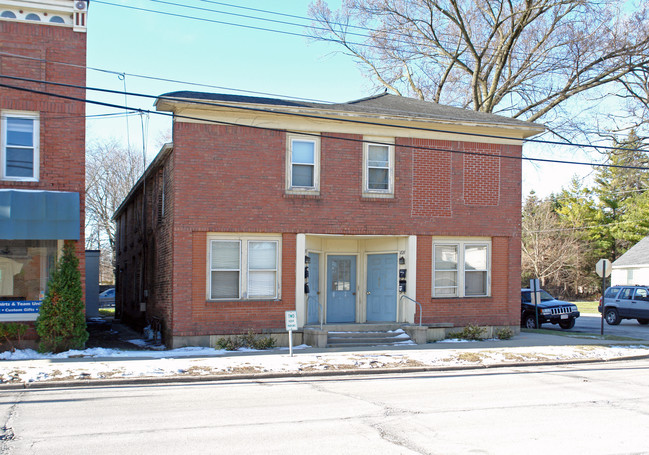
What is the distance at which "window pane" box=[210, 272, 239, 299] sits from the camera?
675 inches

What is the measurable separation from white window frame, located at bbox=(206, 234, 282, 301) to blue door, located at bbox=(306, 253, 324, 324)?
1.43 meters

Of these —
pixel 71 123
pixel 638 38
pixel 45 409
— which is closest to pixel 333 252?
pixel 71 123

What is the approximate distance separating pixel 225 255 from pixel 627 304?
71.9ft

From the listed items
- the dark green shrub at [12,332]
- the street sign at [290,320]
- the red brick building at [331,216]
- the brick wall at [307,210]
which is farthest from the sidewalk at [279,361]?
Answer: the red brick building at [331,216]

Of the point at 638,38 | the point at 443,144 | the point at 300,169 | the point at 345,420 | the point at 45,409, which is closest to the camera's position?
the point at 345,420

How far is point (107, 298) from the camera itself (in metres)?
49.3

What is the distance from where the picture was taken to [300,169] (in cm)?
1794

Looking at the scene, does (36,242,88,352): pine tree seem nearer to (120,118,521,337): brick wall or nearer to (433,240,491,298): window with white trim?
(120,118,521,337): brick wall

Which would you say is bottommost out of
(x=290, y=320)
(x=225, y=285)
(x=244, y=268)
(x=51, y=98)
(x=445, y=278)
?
(x=290, y=320)

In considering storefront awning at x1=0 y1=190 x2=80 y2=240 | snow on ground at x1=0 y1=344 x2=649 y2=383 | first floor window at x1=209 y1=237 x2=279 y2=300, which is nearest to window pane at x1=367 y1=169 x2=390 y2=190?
first floor window at x1=209 y1=237 x2=279 y2=300

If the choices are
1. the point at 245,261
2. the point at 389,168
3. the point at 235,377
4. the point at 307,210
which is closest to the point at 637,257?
the point at 389,168

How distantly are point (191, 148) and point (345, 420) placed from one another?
1020cm

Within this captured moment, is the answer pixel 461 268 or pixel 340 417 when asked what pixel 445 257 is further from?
pixel 340 417

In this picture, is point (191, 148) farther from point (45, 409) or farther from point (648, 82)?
point (648, 82)
